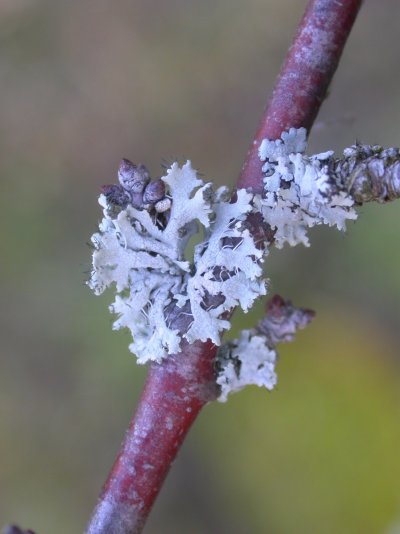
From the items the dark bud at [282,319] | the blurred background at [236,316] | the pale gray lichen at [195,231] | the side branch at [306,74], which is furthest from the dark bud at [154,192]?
the blurred background at [236,316]

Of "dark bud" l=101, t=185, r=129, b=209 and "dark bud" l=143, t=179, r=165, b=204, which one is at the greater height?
"dark bud" l=143, t=179, r=165, b=204

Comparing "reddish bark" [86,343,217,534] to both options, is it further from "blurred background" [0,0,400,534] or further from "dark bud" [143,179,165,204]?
"blurred background" [0,0,400,534]

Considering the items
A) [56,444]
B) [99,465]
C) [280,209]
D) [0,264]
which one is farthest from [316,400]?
[0,264]

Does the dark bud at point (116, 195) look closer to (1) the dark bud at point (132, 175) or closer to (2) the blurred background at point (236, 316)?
(1) the dark bud at point (132, 175)

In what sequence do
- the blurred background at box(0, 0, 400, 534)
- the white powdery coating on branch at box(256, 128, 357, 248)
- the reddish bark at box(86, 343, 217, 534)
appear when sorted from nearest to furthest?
the white powdery coating on branch at box(256, 128, 357, 248)
the reddish bark at box(86, 343, 217, 534)
the blurred background at box(0, 0, 400, 534)

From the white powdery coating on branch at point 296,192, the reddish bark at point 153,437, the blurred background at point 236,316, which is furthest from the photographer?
the blurred background at point 236,316

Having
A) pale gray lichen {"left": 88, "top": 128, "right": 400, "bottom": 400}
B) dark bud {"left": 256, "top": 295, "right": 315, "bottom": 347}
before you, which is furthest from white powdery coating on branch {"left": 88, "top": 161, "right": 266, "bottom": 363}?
dark bud {"left": 256, "top": 295, "right": 315, "bottom": 347}

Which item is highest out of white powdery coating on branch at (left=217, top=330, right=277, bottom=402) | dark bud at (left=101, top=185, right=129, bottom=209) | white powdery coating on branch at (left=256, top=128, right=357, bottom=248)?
white powdery coating on branch at (left=256, top=128, right=357, bottom=248)
